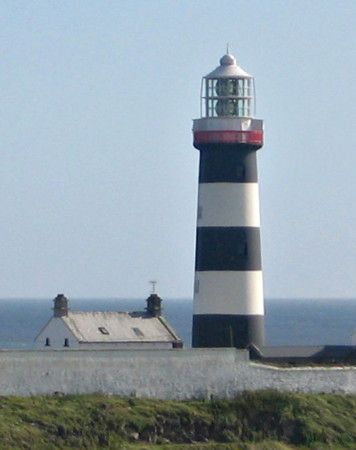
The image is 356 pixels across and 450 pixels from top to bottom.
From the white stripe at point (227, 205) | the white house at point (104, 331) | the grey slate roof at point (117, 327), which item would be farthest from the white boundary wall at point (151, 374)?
the grey slate roof at point (117, 327)

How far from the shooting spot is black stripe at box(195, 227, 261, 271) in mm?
44719

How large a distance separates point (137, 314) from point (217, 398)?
978cm

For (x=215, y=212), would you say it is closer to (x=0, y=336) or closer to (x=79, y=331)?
(x=79, y=331)

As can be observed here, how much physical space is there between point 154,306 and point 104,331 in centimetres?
222

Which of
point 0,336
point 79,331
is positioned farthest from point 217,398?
point 0,336

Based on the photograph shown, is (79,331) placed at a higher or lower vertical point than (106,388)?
higher

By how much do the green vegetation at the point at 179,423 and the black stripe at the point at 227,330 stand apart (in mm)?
3402

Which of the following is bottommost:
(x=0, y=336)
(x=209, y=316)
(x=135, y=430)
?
(x=135, y=430)

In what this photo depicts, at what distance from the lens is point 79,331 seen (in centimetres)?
4850

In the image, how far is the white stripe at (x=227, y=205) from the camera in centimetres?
4478

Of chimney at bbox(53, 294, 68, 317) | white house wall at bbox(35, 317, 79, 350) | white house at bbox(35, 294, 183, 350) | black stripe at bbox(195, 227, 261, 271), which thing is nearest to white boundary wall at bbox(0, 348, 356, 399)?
black stripe at bbox(195, 227, 261, 271)

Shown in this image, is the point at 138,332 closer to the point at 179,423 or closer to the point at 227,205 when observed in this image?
the point at 227,205

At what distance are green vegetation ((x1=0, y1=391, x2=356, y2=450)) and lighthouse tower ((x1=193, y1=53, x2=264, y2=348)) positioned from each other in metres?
3.69

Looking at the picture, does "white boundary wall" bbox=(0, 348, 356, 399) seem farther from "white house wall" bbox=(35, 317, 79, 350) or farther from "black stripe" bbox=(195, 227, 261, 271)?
"white house wall" bbox=(35, 317, 79, 350)
